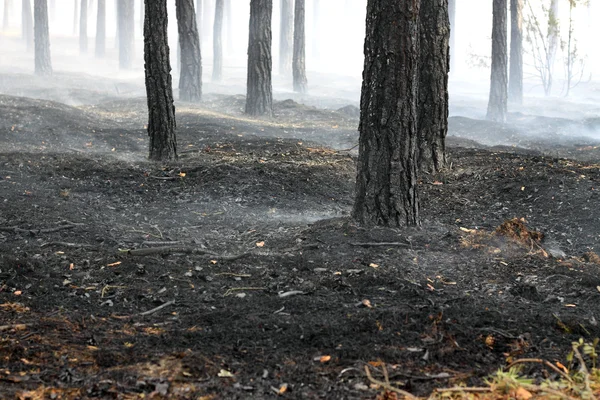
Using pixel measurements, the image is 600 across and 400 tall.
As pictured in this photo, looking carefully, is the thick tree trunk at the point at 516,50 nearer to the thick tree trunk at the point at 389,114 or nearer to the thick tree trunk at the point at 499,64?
the thick tree trunk at the point at 499,64

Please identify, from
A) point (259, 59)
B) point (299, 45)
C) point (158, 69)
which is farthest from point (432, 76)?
point (299, 45)

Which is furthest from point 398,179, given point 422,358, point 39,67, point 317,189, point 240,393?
point 39,67

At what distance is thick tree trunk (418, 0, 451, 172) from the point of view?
908 centimetres

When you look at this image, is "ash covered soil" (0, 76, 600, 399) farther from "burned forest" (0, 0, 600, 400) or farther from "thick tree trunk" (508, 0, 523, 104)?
"thick tree trunk" (508, 0, 523, 104)

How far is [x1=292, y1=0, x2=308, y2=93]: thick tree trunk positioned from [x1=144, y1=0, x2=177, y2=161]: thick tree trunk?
49.9ft

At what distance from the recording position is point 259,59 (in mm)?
17531

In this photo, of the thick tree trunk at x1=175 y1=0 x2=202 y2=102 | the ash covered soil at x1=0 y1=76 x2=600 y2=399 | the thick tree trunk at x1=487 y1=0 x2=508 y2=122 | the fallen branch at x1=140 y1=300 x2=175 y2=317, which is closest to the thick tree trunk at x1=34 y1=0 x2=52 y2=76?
the thick tree trunk at x1=175 y1=0 x2=202 y2=102

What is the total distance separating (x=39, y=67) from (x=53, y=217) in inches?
1024

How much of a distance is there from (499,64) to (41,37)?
1919cm

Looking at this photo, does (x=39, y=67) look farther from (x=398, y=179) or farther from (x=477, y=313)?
(x=477, y=313)

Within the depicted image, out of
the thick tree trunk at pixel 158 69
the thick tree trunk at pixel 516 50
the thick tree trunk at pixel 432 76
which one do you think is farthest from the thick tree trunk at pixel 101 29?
the thick tree trunk at pixel 432 76

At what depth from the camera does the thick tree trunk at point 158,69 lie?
31.8 feet

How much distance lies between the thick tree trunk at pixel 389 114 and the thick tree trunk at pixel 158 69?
4.02 metres

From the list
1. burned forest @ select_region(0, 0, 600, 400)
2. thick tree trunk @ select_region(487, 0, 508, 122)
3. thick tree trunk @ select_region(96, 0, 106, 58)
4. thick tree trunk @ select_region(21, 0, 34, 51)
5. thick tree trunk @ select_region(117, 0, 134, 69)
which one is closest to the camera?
burned forest @ select_region(0, 0, 600, 400)
